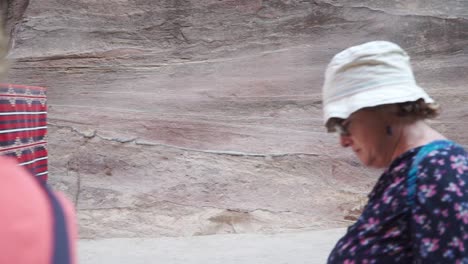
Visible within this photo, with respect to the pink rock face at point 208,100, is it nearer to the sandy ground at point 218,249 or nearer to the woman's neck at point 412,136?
the sandy ground at point 218,249

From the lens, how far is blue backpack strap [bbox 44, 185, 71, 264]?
0.70 meters

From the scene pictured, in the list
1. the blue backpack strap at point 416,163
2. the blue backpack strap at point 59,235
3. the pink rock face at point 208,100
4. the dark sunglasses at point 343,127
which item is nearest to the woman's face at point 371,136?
the dark sunglasses at point 343,127

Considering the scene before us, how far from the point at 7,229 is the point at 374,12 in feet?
15.7

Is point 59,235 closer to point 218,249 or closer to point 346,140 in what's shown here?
point 346,140

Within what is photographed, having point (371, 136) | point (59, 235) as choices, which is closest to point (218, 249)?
point (371, 136)

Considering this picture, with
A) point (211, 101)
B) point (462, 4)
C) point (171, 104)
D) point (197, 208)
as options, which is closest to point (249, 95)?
point (211, 101)

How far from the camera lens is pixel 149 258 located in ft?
13.5

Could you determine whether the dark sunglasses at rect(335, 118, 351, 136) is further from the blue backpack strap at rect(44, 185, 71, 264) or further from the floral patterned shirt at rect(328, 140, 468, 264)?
the blue backpack strap at rect(44, 185, 71, 264)

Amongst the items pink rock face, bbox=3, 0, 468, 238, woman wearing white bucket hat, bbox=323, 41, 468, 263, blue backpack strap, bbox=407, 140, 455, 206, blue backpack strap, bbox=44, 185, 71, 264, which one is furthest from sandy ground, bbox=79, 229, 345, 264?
blue backpack strap, bbox=44, 185, 71, 264

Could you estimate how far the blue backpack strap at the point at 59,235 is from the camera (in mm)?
697

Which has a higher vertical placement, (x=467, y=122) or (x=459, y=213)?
(x=459, y=213)

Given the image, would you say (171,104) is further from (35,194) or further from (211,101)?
(35,194)

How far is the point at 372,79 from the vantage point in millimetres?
1464

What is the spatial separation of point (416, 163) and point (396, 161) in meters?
0.08
